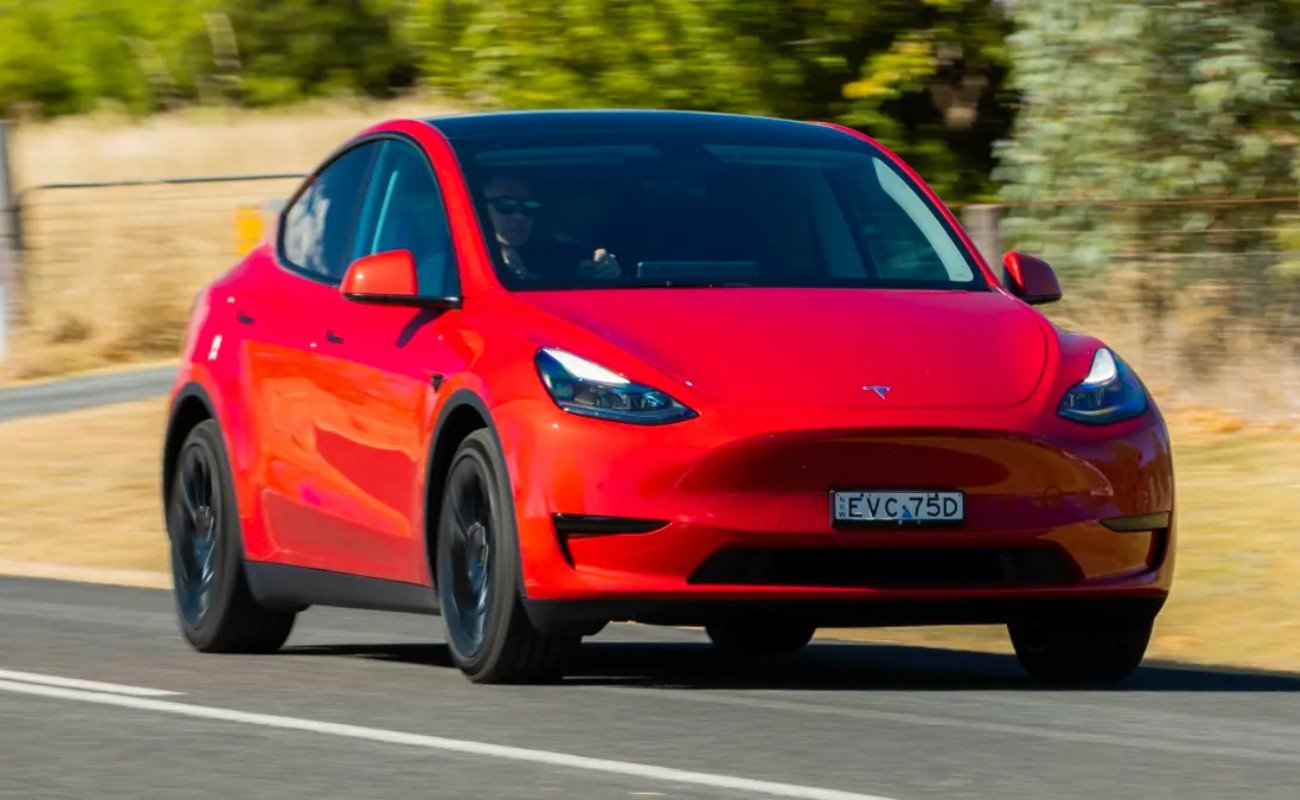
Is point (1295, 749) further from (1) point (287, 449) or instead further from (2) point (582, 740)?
(1) point (287, 449)

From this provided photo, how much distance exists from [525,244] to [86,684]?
173 cm

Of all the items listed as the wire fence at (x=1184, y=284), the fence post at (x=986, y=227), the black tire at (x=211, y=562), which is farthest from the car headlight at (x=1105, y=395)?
the fence post at (x=986, y=227)

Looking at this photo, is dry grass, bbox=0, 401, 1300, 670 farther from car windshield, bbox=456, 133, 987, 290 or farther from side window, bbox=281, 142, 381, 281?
side window, bbox=281, 142, 381, 281

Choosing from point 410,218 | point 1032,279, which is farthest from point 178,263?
point 1032,279

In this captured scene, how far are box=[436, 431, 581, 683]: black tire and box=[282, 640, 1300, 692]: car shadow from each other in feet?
0.84

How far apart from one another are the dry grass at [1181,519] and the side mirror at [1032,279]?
1619 millimetres

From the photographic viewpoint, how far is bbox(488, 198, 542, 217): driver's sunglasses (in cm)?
905

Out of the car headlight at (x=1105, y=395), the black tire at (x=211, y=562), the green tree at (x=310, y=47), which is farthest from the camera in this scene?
the green tree at (x=310, y=47)

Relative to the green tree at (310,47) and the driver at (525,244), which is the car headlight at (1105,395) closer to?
the driver at (525,244)

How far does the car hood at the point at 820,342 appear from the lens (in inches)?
320

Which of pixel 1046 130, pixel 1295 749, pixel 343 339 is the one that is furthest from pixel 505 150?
pixel 1046 130

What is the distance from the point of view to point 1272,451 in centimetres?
1496

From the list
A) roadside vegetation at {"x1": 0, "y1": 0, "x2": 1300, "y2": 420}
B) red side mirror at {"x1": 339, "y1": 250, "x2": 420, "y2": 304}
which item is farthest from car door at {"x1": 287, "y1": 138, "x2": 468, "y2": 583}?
roadside vegetation at {"x1": 0, "y1": 0, "x2": 1300, "y2": 420}

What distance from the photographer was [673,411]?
26.4 ft
